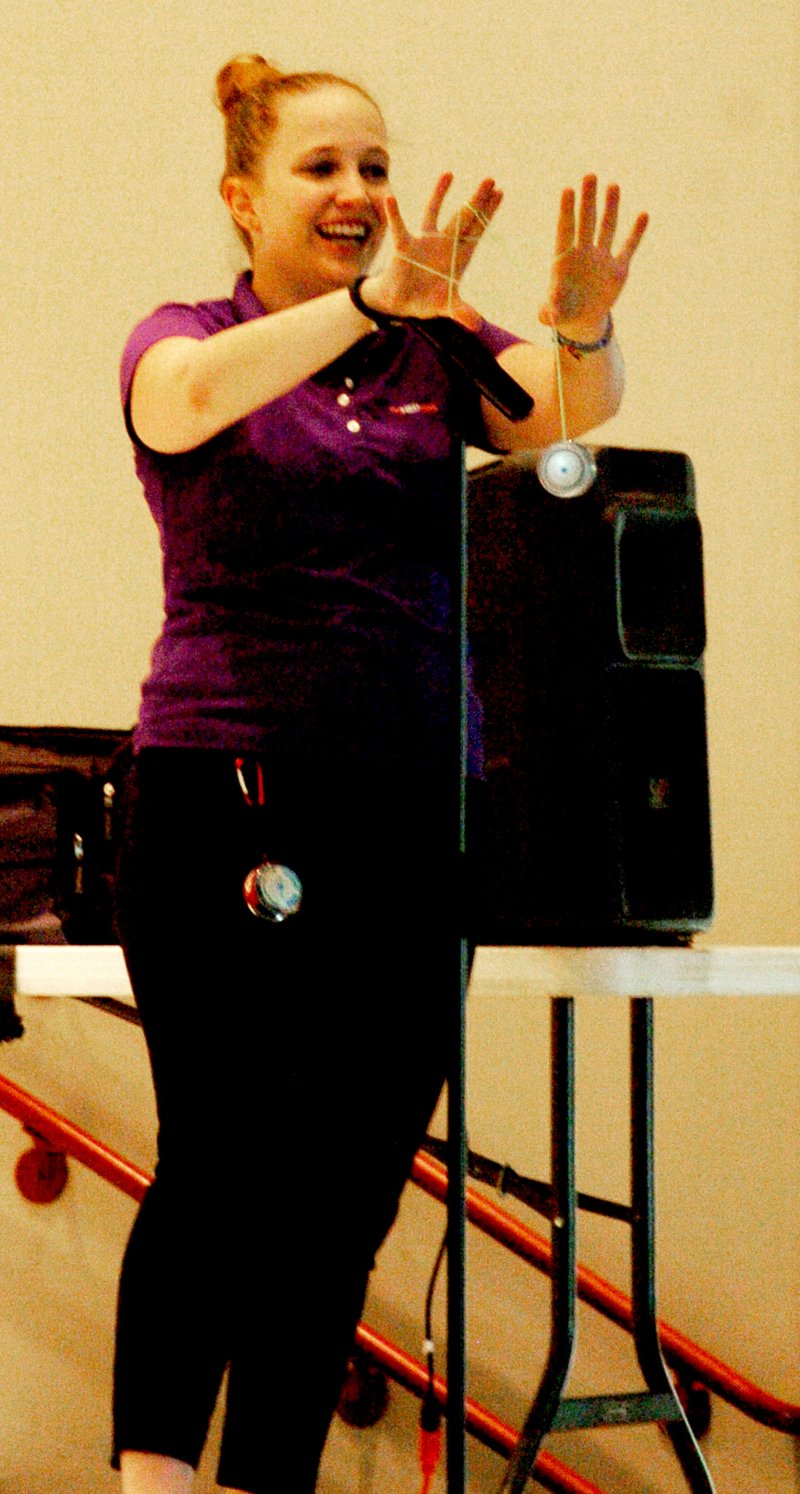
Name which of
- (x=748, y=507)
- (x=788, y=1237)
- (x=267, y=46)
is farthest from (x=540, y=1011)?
(x=267, y=46)

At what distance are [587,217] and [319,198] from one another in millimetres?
258

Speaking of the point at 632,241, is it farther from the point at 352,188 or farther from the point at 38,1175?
the point at 38,1175

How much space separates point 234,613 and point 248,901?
8.3 inches

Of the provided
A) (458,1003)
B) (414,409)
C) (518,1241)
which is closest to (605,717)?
(414,409)

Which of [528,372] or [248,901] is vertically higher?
[528,372]

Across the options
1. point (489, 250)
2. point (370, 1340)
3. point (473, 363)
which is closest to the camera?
point (473, 363)

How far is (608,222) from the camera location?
1133mm

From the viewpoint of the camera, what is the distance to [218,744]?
1.13 metres

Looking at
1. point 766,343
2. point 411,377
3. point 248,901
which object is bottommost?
point 248,901

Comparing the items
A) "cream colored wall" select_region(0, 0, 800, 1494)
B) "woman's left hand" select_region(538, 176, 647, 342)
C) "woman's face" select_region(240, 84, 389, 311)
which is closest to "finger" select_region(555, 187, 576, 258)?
"woman's left hand" select_region(538, 176, 647, 342)

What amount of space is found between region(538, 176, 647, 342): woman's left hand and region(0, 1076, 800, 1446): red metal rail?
4.50 ft

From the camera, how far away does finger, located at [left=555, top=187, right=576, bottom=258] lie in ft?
3.68

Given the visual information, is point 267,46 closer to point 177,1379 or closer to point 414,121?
point 414,121

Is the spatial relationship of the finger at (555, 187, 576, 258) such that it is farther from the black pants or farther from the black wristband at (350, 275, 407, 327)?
the black pants
